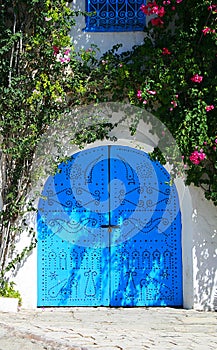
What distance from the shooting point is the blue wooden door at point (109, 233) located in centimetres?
870

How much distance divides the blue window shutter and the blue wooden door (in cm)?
148

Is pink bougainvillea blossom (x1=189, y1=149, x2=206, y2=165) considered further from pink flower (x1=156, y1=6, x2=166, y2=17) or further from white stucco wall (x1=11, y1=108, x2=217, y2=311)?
pink flower (x1=156, y1=6, x2=166, y2=17)

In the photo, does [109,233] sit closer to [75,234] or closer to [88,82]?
[75,234]

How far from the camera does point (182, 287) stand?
8.75 m

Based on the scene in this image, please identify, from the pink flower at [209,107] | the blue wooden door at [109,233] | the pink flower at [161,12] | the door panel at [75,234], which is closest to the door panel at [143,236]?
the blue wooden door at [109,233]

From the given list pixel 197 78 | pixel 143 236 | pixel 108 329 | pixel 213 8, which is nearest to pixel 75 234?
pixel 143 236

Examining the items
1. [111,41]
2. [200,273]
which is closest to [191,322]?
[200,273]

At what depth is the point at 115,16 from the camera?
8.63 metres

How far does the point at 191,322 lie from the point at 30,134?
9.40 ft

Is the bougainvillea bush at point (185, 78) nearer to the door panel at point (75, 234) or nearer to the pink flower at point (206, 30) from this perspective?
the pink flower at point (206, 30)

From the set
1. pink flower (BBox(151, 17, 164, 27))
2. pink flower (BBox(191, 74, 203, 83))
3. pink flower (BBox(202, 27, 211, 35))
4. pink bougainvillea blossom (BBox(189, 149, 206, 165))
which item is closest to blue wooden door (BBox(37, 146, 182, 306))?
pink bougainvillea blossom (BBox(189, 149, 206, 165))

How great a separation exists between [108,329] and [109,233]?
1933 millimetres

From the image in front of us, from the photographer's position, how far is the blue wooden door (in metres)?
8.70

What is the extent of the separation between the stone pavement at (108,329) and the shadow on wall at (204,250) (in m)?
0.31
